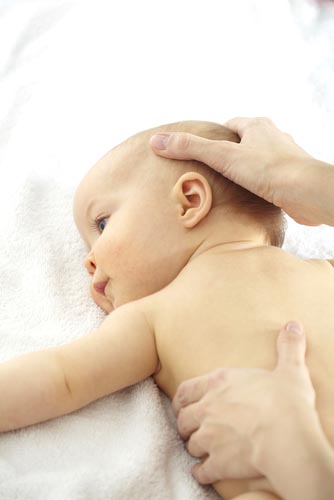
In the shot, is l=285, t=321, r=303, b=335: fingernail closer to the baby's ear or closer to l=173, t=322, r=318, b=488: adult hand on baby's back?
l=173, t=322, r=318, b=488: adult hand on baby's back

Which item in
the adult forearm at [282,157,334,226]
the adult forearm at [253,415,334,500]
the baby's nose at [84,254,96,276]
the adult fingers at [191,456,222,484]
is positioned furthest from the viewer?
the baby's nose at [84,254,96,276]

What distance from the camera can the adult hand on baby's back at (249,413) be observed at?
1093 millimetres

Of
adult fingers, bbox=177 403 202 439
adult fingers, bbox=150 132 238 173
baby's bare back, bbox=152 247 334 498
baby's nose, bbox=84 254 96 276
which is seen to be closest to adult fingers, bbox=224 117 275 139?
adult fingers, bbox=150 132 238 173

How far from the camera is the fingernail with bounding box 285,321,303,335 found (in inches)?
47.6

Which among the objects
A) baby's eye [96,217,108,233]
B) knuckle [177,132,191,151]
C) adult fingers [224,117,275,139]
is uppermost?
knuckle [177,132,191,151]

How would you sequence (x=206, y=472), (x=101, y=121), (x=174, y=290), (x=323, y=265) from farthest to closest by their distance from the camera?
(x=101, y=121)
(x=323, y=265)
(x=174, y=290)
(x=206, y=472)

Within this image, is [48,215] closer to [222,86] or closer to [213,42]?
[222,86]

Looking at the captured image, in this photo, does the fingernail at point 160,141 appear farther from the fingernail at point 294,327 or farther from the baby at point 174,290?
the fingernail at point 294,327

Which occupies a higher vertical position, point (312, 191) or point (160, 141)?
point (160, 141)

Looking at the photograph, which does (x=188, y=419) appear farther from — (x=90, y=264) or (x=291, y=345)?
(x=90, y=264)

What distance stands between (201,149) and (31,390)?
564 millimetres

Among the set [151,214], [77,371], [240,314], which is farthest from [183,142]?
[77,371]

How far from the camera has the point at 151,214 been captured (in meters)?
1.43

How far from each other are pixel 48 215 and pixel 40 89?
53cm
